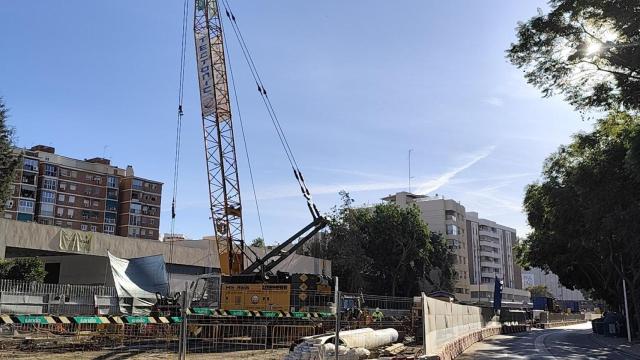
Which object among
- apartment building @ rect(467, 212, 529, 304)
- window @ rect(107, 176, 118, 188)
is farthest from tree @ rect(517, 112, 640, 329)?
window @ rect(107, 176, 118, 188)

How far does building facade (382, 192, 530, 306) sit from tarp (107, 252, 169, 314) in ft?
226

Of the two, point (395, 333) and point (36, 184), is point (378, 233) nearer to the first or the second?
point (395, 333)

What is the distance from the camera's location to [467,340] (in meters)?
25.5

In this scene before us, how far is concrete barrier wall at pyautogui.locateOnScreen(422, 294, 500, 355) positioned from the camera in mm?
15750

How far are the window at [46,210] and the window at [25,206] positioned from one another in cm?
238

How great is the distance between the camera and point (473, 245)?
4884 inches

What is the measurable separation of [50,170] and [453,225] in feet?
241

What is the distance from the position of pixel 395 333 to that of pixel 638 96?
11.7 meters

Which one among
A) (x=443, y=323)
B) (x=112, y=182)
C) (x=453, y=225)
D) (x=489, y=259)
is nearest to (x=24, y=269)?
(x=443, y=323)

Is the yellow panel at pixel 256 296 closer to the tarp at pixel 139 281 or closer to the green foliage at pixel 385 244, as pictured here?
the tarp at pixel 139 281

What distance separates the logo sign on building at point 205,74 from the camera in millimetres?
37562

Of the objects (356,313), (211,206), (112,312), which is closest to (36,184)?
(211,206)

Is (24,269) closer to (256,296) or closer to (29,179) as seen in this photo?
(256,296)

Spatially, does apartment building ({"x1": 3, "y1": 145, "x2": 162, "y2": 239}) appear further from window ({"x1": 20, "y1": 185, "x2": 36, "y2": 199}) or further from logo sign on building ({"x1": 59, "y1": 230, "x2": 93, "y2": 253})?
logo sign on building ({"x1": 59, "y1": 230, "x2": 93, "y2": 253})
